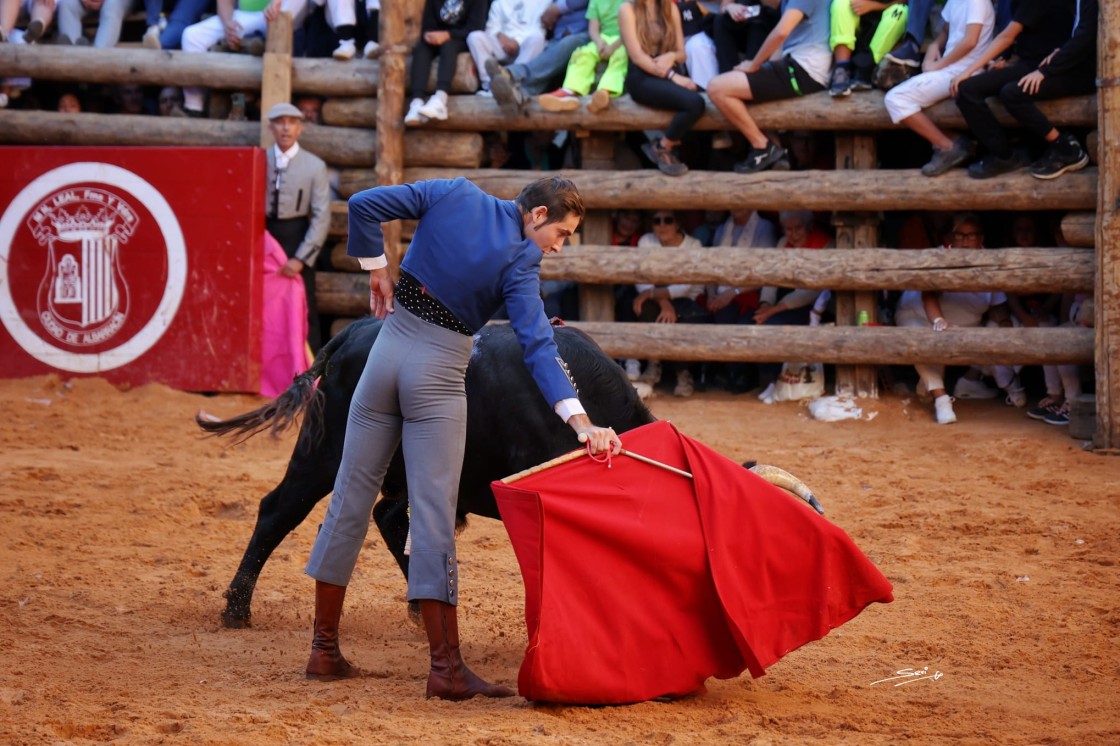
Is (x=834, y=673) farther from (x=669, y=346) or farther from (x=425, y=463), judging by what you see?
(x=669, y=346)

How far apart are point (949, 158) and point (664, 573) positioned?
217 inches

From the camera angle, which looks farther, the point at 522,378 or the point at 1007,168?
the point at 1007,168

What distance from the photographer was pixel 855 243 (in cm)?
900

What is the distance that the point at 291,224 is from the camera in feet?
31.6

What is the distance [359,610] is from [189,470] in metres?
2.59

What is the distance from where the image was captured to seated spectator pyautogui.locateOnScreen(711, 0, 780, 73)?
29.0 ft

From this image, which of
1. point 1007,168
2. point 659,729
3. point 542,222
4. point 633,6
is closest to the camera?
point 659,729

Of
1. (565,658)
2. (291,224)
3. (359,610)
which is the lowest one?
(359,610)

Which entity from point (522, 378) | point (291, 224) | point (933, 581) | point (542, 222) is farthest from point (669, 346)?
point (542, 222)

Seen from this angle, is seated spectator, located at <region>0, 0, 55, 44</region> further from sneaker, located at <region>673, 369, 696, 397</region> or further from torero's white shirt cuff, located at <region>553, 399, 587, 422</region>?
torero's white shirt cuff, located at <region>553, 399, 587, 422</region>

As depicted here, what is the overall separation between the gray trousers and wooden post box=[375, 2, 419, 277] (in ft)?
18.7

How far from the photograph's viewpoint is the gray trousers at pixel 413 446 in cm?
389

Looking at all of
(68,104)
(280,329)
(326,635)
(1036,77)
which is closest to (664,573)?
(326,635)

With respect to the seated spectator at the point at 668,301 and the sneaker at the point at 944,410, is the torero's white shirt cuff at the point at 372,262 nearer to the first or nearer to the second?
the sneaker at the point at 944,410
